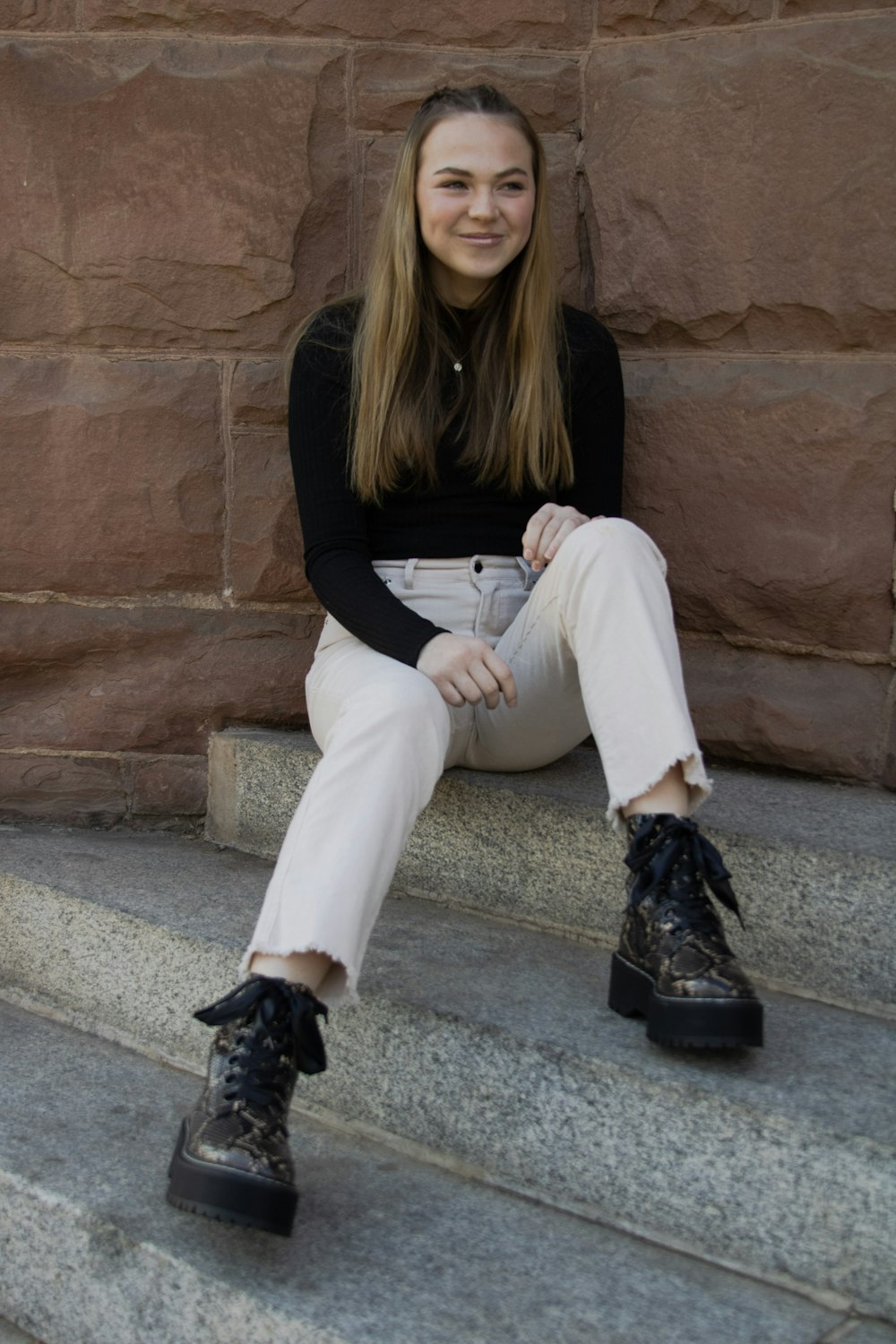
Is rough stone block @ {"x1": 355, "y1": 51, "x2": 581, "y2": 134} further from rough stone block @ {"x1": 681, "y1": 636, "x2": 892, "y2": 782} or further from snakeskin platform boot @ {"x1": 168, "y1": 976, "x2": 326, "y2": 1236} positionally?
snakeskin platform boot @ {"x1": 168, "y1": 976, "x2": 326, "y2": 1236}

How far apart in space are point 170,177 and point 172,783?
4.15ft

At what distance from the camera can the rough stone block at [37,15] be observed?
8.87 ft

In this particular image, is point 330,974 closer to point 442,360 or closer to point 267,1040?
point 267,1040

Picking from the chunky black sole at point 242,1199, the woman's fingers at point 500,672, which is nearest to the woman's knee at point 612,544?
the woman's fingers at point 500,672

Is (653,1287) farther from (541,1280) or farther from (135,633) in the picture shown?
(135,633)

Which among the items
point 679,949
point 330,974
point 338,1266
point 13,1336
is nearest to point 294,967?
point 330,974

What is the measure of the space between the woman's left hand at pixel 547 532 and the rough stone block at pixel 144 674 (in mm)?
860

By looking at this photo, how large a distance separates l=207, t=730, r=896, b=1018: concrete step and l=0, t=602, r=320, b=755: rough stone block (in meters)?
0.15

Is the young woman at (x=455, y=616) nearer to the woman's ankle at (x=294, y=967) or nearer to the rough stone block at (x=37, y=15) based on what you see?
the woman's ankle at (x=294, y=967)

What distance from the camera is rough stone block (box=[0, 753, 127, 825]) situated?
113 inches

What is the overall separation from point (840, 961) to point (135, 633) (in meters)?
1.61

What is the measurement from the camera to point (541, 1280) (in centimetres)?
148

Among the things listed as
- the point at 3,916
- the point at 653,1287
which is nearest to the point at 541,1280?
the point at 653,1287

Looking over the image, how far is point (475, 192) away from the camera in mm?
2266
